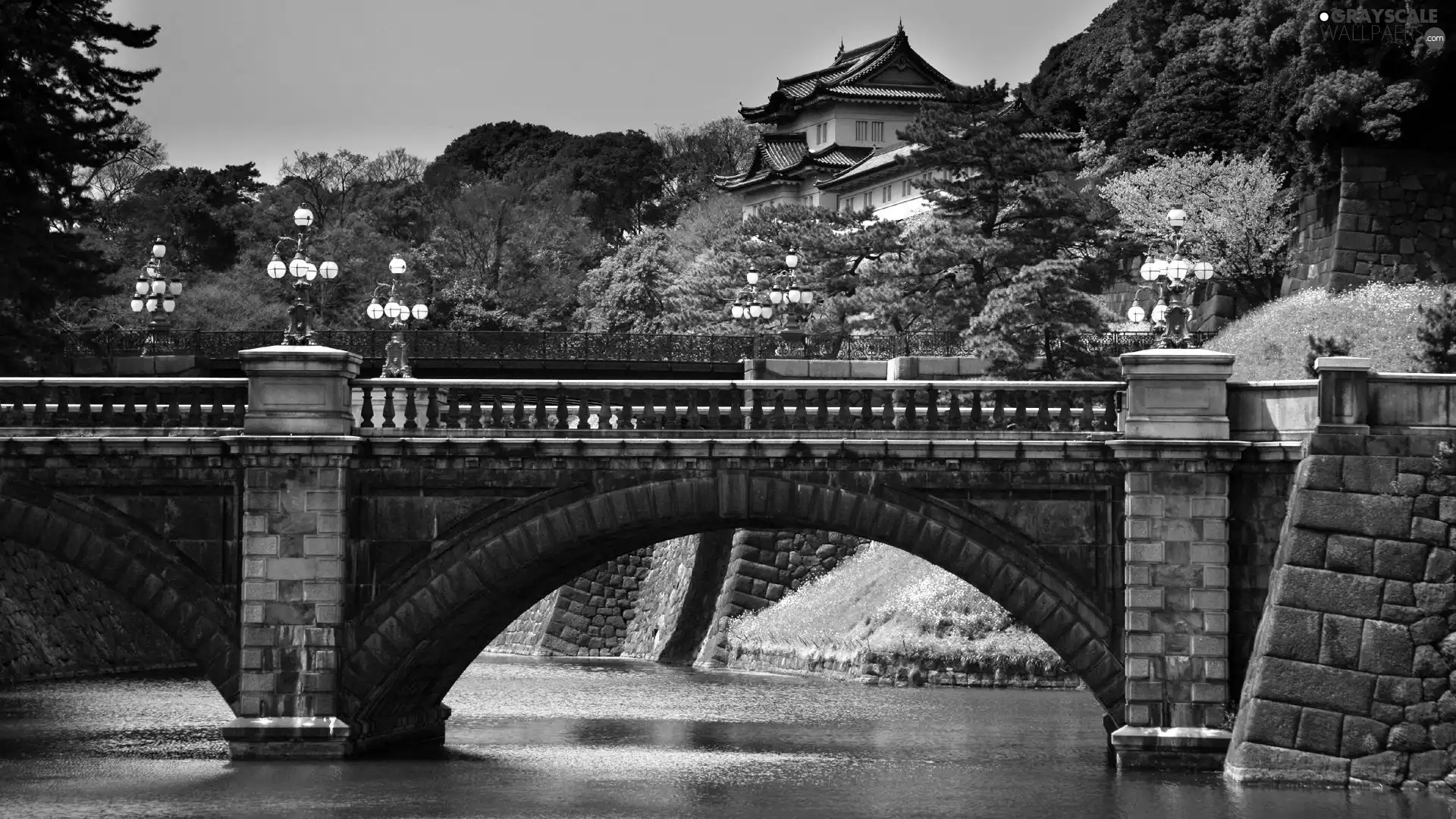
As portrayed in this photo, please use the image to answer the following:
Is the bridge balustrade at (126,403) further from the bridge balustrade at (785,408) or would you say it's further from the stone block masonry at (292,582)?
the bridge balustrade at (785,408)

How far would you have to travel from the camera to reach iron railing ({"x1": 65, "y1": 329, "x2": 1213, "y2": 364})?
196 feet

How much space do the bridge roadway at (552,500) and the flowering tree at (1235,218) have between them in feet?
111

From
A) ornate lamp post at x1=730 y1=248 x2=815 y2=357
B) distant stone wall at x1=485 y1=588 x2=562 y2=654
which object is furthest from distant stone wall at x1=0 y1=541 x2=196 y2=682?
ornate lamp post at x1=730 y1=248 x2=815 y2=357

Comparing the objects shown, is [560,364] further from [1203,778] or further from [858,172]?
[858,172]

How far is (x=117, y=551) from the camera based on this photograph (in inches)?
1323

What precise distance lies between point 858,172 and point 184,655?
52.6m

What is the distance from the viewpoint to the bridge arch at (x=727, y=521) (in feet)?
107

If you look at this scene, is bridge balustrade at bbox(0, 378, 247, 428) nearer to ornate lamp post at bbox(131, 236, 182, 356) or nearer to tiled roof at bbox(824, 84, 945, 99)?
ornate lamp post at bbox(131, 236, 182, 356)

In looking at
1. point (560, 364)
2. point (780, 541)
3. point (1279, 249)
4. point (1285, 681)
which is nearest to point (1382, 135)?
point (1279, 249)

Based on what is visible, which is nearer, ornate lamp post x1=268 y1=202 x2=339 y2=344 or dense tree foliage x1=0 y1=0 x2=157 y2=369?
ornate lamp post x1=268 y1=202 x2=339 y2=344

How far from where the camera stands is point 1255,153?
227 ft

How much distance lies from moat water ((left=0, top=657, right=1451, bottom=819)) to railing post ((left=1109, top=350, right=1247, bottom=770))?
96 centimetres

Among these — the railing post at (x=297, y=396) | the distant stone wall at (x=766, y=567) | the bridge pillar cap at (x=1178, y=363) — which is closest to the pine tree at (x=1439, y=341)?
the bridge pillar cap at (x=1178, y=363)

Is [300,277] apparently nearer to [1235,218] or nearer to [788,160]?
[1235,218]
